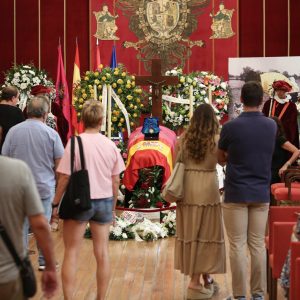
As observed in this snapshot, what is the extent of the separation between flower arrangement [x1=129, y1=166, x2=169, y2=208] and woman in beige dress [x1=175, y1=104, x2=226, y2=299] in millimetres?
3176

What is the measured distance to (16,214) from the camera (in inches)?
129

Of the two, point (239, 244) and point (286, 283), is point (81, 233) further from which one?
point (286, 283)

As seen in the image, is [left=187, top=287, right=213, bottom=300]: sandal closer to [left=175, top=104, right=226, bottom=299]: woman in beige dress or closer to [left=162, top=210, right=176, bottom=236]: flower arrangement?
[left=175, top=104, right=226, bottom=299]: woman in beige dress

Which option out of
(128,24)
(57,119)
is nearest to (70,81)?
(128,24)

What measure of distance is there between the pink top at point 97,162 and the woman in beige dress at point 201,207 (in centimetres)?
67

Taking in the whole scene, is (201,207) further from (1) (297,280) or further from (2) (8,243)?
(2) (8,243)

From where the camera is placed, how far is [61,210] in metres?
4.95

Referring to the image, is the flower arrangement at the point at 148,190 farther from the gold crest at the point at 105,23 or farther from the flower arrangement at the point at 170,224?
the gold crest at the point at 105,23

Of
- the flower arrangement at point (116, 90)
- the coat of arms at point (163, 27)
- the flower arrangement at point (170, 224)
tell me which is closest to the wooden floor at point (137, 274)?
the flower arrangement at point (170, 224)

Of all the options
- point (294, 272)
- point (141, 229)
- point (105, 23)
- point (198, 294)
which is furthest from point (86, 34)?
point (294, 272)

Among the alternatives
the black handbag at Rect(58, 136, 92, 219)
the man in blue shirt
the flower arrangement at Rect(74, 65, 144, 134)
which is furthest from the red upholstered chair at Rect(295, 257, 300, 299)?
the flower arrangement at Rect(74, 65, 144, 134)

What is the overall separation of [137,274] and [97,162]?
5.88 feet

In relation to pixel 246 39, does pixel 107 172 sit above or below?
below

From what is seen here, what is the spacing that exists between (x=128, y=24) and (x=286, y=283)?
34.1ft
